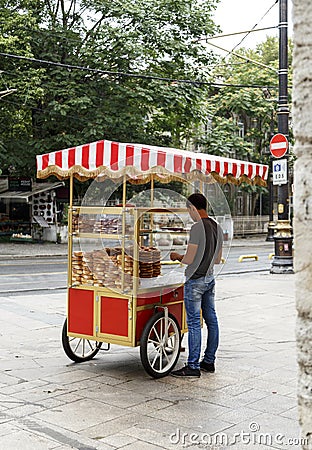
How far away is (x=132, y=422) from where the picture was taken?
212 inches

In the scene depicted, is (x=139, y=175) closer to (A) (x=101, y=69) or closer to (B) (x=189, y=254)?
(B) (x=189, y=254)

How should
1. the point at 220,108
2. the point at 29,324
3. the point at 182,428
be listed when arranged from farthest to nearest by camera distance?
the point at 220,108, the point at 29,324, the point at 182,428

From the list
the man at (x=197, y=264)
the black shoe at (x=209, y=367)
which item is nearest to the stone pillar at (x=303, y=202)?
the man at (x=197, y=264)

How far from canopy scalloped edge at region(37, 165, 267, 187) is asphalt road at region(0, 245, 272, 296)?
16.4ft

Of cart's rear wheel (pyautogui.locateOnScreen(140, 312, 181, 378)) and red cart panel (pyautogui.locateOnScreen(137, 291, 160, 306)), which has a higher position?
red cart panel (pyautogui.locateOnScreen(137, 291, 160, 306))

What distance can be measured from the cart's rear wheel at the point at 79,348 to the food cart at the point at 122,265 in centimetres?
1

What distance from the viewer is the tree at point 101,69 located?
26266 mm

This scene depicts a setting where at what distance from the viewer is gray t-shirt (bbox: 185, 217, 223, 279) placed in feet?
21.9

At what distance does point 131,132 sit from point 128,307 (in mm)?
21636

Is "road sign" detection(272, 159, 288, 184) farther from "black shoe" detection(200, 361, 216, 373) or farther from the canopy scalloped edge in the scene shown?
"black shoe" detection(200, 361, 216, 373)

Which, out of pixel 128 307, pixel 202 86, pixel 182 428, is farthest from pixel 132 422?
pixel 202 86

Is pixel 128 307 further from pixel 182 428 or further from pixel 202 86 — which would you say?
pixel 202 86

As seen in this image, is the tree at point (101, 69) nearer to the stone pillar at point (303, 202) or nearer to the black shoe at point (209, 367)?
the black shoe at point (209, 367)

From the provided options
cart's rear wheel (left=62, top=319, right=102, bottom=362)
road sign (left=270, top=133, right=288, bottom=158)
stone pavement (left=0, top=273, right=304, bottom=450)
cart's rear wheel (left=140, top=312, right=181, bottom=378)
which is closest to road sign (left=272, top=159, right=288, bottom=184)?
road sign (left=270, top=133, right=288, bottom=158)
